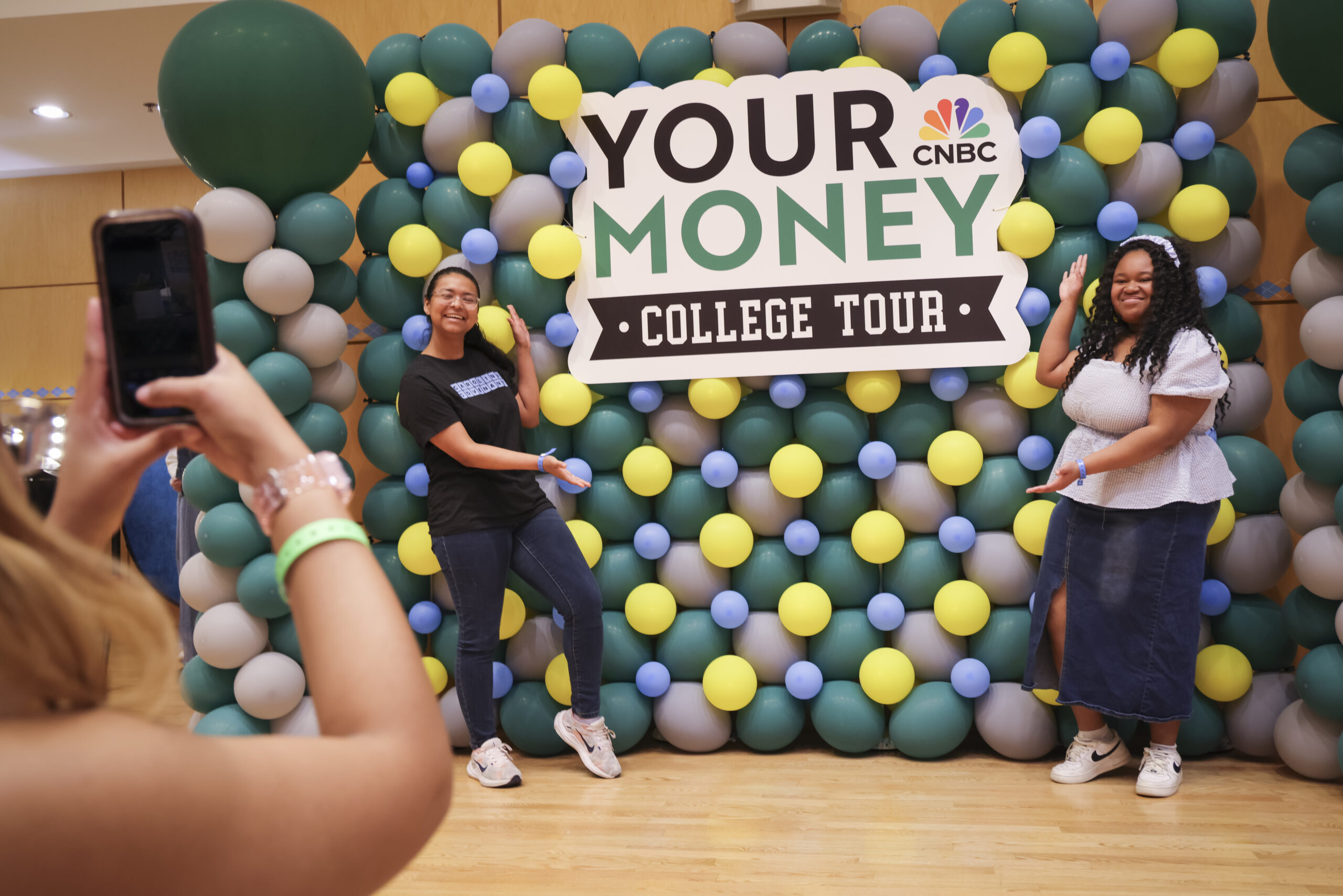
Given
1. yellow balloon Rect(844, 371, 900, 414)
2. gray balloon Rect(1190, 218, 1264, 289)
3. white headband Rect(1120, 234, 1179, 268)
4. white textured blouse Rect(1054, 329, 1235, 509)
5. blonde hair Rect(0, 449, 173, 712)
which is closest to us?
blonde hair Rect(0, 449, 173, 712)

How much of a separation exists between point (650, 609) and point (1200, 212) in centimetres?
202

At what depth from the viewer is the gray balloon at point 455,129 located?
306cm

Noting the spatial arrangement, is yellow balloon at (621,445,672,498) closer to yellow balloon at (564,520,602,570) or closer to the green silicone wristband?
yellow balloon at (564,520,602,570)

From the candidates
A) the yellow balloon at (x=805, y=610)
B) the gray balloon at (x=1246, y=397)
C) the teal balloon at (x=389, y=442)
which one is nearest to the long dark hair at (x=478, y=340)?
the teal balloon at (x=389, y=442)

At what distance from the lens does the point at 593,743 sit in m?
2.90

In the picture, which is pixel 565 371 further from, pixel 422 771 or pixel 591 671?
pixel 422 771

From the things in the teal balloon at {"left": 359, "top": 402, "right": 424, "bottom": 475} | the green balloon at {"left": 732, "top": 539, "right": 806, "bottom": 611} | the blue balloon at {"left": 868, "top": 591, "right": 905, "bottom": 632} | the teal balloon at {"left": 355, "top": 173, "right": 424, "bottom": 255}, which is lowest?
the blue balloon at {"left": 868, "top": 591, "right": 905, "bottom": 632}

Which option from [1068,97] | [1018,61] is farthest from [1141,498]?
[1018,61]

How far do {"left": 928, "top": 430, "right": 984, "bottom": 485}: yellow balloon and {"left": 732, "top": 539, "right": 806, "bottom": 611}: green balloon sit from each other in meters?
0.53

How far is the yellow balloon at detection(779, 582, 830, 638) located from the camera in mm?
2939

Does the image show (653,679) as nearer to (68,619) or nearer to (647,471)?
(647,471)

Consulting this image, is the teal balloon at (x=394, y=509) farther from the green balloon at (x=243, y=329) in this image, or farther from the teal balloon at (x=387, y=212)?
the teal balloon at (x=387, y=212)

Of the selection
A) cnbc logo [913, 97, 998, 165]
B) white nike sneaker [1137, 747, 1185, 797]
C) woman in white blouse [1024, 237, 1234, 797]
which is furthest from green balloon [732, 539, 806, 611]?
cnbc logo [913, 97, 998, 165]

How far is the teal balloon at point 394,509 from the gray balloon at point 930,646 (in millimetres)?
1573
